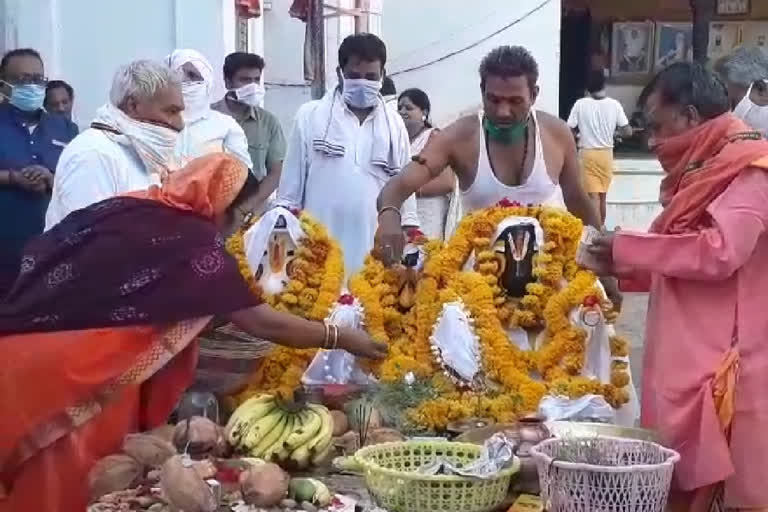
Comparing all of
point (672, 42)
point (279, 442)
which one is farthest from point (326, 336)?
point (672, 42)

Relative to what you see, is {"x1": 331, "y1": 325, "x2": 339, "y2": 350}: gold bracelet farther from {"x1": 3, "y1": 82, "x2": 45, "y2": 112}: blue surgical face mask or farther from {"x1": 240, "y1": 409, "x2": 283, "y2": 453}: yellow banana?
{"x1": 3, "y1": 82, "x2": 45, "y2": 112}: blue surgical face mask

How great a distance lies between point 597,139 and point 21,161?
802 cm

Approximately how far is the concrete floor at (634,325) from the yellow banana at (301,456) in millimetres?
3591

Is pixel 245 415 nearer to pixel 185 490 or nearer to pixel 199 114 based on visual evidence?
pixel 185 490

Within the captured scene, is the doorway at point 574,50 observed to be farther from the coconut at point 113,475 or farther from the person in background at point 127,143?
the coconut at point 113,475

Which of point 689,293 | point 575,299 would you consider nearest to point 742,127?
point 689,293

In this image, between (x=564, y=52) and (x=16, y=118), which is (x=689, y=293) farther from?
(x=564, y=52)

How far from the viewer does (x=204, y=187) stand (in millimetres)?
3264

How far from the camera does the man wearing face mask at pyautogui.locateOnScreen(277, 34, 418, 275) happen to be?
5.58 meters

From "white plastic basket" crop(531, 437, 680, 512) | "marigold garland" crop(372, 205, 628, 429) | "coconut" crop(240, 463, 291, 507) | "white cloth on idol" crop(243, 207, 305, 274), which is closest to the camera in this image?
"white plastic basket" crop(531, 437, 680, 512)

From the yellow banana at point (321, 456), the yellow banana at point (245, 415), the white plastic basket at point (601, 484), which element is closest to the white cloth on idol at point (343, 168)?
the yellow banana at point (245, 415)

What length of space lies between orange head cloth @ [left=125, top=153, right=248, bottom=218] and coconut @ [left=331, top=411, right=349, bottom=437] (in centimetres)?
72

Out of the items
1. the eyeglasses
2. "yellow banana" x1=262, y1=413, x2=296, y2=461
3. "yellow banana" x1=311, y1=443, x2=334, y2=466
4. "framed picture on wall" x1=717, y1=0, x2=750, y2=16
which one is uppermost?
"framed picture on wall" x1=717, y1=0, x2=750, y2=16

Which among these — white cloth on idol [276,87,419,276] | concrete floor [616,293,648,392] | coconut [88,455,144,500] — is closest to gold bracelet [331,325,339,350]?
coconut [88,455,144,500]
